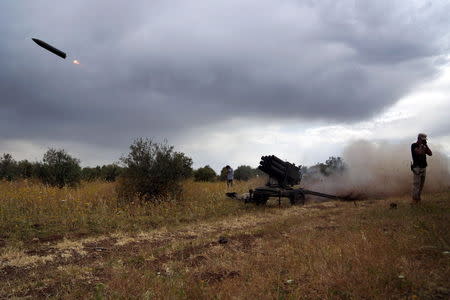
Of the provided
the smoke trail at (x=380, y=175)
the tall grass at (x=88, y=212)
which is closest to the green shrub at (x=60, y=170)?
the tall grass at (x=88, y=212)

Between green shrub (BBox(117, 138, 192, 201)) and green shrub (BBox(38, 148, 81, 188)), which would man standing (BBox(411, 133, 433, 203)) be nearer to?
green shrub (BBox(117, 138, 192, 201))

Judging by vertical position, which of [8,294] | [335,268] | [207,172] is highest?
[207,172]

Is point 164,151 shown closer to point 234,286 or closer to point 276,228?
point 276,228

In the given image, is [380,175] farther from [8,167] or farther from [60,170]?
[8,167]

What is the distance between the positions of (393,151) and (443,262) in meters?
17.1

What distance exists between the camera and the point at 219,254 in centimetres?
793

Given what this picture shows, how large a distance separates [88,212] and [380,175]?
1498 centimetres

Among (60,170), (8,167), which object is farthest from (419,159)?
(8,167)

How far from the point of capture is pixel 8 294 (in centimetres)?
580

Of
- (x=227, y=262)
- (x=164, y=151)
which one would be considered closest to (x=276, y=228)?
(x=227, y=262)

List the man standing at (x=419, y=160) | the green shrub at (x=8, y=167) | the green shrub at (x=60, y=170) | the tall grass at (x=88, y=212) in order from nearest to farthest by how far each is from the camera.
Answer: the tall grass at (x=88, y=212) → the man standing at (x=419, y=160) → the green shrub at (x=60, y=170) → the green shrub at (x=8, y=167)

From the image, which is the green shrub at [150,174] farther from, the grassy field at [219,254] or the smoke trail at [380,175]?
the smoke trail at [380,175]

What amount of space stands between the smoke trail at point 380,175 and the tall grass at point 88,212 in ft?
20.9

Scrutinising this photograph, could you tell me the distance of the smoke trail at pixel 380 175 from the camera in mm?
19375
